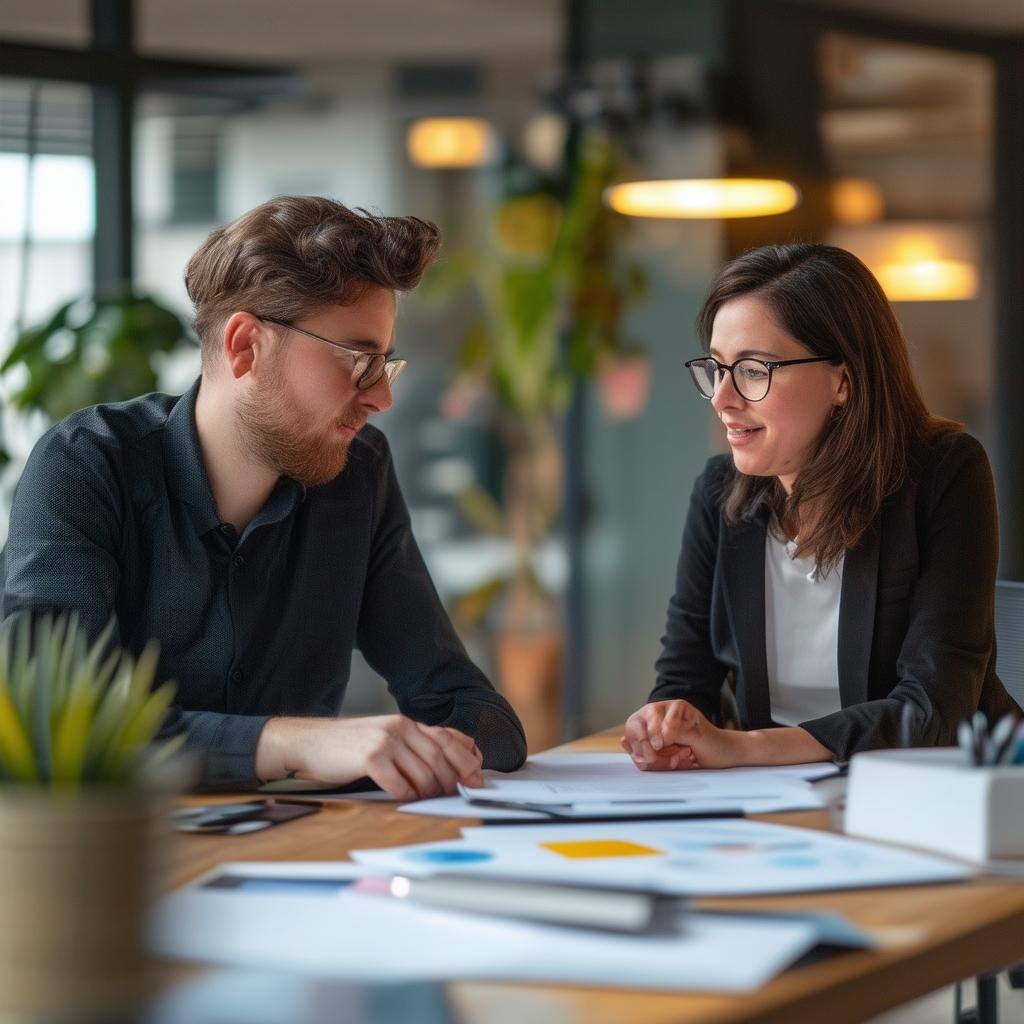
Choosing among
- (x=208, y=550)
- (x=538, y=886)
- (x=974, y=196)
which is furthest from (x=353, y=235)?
(x=974, y=196)

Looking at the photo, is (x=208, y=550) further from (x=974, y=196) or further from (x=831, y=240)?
(x=974, y=196)

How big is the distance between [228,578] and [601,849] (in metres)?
0.80

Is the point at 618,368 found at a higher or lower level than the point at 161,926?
higher

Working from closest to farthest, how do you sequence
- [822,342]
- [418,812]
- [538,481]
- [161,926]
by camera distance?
[161,926]
[418,812]
[822,342]
[538,481]

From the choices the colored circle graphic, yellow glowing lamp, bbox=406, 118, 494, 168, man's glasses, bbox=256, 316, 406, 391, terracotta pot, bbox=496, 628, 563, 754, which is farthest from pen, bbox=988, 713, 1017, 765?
yellow glowing lamp, bbox=406, 118, 494, 168

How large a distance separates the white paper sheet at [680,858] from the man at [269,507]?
16.9 inches

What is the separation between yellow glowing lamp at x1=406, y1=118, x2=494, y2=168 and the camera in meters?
5.86

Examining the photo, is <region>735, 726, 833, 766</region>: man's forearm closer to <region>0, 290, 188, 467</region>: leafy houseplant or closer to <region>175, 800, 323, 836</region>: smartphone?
<region>175, 800, 323, 836</region>: smartphone

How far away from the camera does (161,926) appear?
920 mm

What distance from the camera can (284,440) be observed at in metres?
2.00

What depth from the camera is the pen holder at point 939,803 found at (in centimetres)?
129

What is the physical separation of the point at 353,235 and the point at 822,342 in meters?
0.68

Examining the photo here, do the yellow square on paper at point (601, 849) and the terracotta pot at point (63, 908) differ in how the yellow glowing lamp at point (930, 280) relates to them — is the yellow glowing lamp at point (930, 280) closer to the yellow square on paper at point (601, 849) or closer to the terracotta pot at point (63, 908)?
the yellow square on paper at point (601, 849)

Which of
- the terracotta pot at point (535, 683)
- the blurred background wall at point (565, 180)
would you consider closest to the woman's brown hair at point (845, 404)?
the blurred background wall at point (565, 180)
